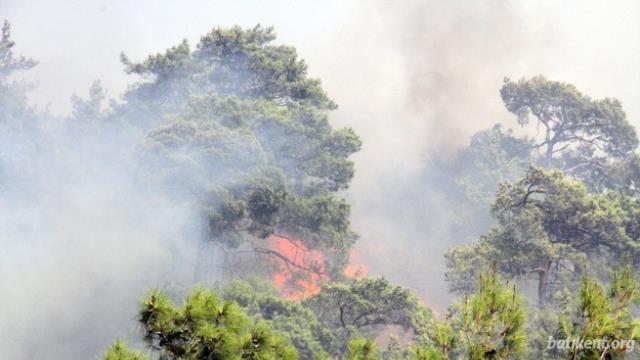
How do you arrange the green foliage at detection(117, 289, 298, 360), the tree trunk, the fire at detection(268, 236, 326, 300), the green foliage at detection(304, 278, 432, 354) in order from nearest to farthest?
the green foliage at detection(117, 289, 298, 360)
the green foliage at detection(304, 278, 432, 354)
the tree trunk
the fire at detection(268, 236, 326, 300)

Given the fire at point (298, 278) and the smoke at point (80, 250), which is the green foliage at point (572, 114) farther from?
the smoke at point (80, 250)

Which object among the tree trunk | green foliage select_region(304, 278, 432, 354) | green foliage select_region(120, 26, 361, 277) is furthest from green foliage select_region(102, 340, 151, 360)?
the tree trunk

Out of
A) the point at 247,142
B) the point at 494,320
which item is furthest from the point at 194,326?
the point at 247,142

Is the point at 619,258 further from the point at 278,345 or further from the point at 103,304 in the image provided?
the point at 278,345

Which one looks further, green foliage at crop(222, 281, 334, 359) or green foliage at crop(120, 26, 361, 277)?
Result: green foliage at crop(120, 26, 361, 277)

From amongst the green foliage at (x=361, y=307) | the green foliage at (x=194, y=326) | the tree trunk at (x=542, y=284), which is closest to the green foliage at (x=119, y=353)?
the green foliage at (x=194, y=326)

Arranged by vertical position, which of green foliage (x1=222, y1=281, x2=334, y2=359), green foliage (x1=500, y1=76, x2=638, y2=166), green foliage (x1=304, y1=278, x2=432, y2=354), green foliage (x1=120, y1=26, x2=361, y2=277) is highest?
green foliage (x1=500, y1=76, x2=638, y2=166)


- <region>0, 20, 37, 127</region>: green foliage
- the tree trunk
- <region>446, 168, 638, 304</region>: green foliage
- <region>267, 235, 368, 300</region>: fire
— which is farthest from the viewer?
<region>0, 20, 37, 127</region>: green foliage

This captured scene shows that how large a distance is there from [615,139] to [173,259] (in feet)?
97.6

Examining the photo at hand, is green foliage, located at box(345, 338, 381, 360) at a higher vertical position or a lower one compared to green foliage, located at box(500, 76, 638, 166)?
lower

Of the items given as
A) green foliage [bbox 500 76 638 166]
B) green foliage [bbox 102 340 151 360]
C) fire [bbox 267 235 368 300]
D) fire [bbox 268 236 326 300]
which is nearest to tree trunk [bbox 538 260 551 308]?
fire [bbox 267 235 368 300]

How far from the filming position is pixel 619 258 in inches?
1334

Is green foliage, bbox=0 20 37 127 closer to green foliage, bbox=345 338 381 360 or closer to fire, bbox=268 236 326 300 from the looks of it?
fire, bbox=268 236 326 300

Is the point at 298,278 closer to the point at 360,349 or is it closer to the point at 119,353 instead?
the point at 360,349
